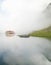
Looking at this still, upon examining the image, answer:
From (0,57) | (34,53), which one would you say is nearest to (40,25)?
(34,53)

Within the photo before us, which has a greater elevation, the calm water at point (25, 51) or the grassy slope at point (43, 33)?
the grassy slope at point (43, 33)

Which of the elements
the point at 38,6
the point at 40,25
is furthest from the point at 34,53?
the point at 38,6

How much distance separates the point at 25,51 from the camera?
977 mm

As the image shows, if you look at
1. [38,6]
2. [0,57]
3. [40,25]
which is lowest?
[0,57]

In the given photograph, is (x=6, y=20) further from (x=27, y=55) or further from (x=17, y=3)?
(x=27, y=55)

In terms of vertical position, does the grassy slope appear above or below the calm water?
above

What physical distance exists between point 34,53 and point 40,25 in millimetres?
174

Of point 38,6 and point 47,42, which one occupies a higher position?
point 38,6

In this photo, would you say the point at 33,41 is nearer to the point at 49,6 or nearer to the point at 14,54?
the point at 14,54

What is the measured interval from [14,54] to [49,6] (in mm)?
366

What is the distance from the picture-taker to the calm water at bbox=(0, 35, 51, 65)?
958 mm

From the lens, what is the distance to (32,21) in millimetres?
1028

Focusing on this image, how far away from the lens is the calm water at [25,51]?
96 cm

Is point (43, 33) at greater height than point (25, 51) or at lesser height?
greater
